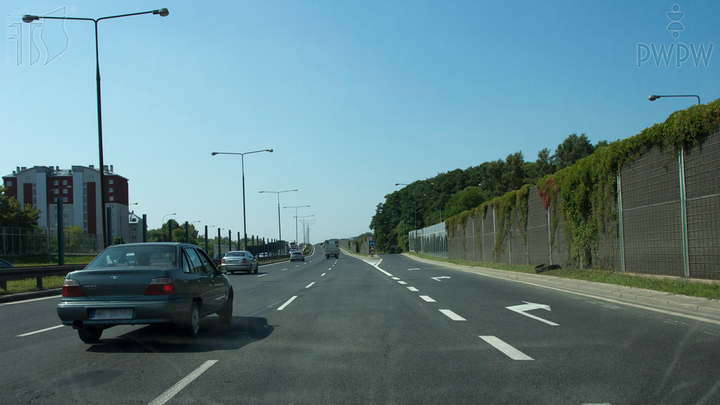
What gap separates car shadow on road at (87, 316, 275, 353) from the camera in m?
7.12

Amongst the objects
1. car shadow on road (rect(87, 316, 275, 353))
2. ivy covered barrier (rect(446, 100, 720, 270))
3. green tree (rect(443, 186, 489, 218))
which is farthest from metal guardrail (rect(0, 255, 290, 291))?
green tree (rect(443, 186, 489, 218))

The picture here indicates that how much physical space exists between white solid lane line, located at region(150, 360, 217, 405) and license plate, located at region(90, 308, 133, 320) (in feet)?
4.87

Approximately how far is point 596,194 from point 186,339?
1567 cm

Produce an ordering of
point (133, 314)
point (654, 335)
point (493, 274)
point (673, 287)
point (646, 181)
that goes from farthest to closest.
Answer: point (493, 274)
point (646, 181)
point (673, 287)
point (654, 335)
point (133, 314)

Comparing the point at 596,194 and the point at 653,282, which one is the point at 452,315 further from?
the point at 596,194

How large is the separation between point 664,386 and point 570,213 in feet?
55.4

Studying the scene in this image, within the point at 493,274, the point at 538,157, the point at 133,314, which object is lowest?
the point at 493,274

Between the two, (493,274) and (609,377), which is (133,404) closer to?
(609,377)

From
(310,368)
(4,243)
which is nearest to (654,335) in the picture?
(310,368)

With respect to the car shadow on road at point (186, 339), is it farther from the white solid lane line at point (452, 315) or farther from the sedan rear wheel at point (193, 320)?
the white solid lane line at point (452, 315)

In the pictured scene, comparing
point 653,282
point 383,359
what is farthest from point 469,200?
point 383,359

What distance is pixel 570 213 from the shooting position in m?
20.8

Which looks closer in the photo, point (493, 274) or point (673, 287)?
point (673, 287)

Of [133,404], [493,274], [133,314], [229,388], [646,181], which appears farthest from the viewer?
[493,274]
